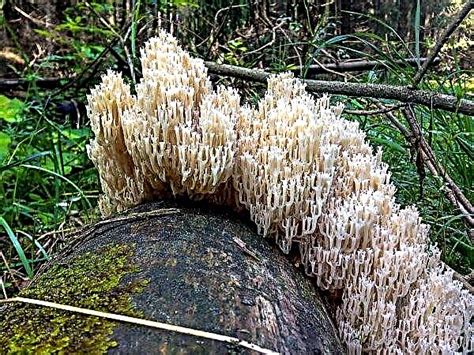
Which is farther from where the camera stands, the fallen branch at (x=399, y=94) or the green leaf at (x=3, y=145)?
the green leaf at (x=3, y=145)

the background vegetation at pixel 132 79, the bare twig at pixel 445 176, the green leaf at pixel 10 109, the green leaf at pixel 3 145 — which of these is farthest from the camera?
the green leaf at pixel 10 109

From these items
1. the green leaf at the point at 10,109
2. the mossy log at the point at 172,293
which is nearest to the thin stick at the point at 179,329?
the mossy log at the point at 172,293

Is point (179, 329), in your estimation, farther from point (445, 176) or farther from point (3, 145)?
point (3, 145)

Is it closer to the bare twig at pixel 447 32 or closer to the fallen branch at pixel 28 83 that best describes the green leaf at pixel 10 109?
the fallen branch at pixel 28 83

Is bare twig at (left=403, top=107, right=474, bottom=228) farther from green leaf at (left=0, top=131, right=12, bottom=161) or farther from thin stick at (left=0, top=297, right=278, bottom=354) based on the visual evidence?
green leaf at (left=0, top=131, right=12, bottom=161)

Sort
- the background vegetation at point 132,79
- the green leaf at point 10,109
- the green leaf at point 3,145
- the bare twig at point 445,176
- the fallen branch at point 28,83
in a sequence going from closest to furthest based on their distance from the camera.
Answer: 1. the bare twig at point 445,176
2. the background vegetation at point 132,79
3. the green leaf at point 3,145
4. the green leaf at point 10,109
5. the fallen branch at point 28,83

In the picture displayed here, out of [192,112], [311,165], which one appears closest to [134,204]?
[192,112]

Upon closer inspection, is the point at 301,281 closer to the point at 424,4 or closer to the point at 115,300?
the point at 115,300

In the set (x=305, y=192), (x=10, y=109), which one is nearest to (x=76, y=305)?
(x=305, y=192)
